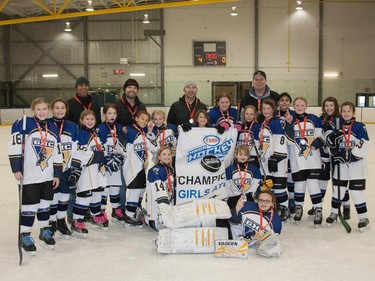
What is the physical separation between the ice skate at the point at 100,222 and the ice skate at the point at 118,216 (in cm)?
22

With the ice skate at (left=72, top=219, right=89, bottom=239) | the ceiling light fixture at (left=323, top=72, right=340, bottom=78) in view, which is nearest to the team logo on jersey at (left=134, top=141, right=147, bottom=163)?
the ice skate at (left=72, top=219, right=89, bottom=239)

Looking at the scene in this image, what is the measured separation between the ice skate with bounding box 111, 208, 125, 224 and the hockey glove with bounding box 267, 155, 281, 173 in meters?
1.48

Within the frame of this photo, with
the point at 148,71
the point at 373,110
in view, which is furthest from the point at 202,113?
the point at 148,71

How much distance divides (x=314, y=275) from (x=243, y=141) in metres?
1.56

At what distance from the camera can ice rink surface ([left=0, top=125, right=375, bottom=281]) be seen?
118 inches

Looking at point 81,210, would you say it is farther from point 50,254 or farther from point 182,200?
point 182,200

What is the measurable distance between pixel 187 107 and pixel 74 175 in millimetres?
1370

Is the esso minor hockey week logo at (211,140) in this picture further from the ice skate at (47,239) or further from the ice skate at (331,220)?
the ice skate at (47,239)

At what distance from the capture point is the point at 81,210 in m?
3.97

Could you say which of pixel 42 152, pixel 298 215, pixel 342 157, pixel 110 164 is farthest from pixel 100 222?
pixel 342 157

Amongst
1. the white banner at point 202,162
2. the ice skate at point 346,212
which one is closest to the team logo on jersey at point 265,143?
the white banner at point 202,162

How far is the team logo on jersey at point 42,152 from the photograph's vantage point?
11.3 feet

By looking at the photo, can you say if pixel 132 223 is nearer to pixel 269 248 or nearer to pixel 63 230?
pixel 63 230

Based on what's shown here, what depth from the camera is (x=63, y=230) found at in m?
3.88
